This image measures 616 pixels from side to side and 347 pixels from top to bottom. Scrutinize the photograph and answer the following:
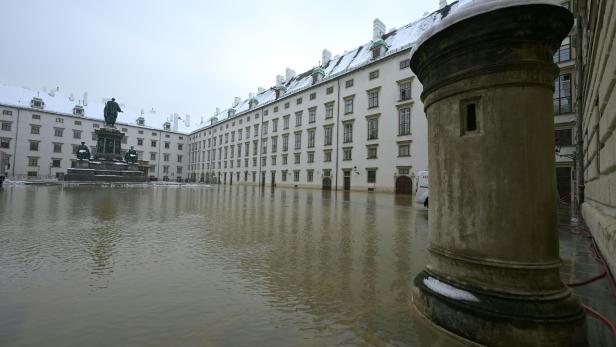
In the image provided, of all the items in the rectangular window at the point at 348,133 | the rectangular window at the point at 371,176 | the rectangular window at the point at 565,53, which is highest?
the rectangular window at the point at 565,53

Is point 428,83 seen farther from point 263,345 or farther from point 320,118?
point 320,118

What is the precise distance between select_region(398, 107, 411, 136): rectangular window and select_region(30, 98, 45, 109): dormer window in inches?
2572

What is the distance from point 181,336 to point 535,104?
2935 millimetres

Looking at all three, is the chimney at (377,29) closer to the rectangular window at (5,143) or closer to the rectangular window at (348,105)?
the rectangular window at (348,105)

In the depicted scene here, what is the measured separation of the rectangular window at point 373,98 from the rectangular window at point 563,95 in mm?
15223

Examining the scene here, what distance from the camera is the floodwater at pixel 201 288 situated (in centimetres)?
211

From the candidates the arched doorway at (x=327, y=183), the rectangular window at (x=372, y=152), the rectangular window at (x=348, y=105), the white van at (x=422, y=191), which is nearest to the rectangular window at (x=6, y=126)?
the arched doorway at (x=327, y=183)

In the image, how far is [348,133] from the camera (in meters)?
34.9

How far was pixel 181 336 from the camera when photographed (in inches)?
81.0

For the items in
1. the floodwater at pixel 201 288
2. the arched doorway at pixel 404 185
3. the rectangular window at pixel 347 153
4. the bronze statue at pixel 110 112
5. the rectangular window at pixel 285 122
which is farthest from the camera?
the rectangular window at pixel 285 122

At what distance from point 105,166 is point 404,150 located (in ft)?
94.2

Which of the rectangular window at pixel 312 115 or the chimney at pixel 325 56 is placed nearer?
the rectangular window at pixel 312 115

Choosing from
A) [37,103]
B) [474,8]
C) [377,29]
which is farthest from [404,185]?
[37,103]

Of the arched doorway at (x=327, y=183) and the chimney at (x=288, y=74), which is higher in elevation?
the chimney at (x=288, y=74)
